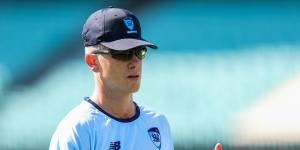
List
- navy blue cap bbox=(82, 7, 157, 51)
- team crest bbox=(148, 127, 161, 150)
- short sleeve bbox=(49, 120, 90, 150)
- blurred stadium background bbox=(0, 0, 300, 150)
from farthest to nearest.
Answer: blurred stadium background bbox=(0, 0, 300, 150) < team crest bbox=(148, 127, 161, 150) < navy blue cap bbox=(82, 7, 157, 51) < short sleeve bbox=(49, 120, 90, 150)

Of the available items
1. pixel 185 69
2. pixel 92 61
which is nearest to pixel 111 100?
pixel 92 61

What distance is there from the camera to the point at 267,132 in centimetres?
741

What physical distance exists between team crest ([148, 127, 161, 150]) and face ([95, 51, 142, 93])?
21 cm

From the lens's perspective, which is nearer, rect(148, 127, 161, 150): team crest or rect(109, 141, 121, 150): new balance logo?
rect(109, 141, 121, 150): new balance logo

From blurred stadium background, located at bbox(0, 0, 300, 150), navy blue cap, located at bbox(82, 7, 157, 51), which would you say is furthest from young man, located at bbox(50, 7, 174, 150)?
blurred stadium background, located at bbox(0, 0, 300, 150)

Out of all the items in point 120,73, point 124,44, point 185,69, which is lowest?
point 185,69

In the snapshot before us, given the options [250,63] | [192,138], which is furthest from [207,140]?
[250,63]

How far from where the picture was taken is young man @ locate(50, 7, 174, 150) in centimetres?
267

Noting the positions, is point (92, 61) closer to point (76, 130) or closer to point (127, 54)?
point (127, 54)

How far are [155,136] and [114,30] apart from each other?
1.47 ft

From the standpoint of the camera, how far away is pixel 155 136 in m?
2.86

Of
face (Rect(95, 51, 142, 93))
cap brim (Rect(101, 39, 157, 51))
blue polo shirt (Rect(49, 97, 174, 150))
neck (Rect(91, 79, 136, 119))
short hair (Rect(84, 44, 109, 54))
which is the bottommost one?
blue polo shirt (Rect(49, 97, 174, 150))

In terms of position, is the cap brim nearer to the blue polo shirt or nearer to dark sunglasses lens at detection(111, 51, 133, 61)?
dark sunglasses lens at detection(111, 51, 133, 61)

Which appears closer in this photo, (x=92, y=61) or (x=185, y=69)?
(x=92, y=61)
